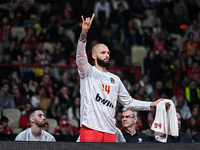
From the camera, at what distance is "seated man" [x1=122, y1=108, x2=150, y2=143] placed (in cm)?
665

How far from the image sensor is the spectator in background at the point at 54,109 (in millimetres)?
9930

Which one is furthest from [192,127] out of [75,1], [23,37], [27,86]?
[75,1]

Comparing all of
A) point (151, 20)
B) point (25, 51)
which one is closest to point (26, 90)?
point (25, 51)

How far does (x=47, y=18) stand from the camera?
14148mm

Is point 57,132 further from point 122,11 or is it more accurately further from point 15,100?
point 122,11

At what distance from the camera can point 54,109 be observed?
33.1 feet

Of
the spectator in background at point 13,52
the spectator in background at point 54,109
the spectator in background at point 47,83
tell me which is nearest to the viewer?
the spectator in background at point 54,109

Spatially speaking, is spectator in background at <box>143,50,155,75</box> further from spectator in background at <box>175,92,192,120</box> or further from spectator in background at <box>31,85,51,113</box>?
spectator in background at <box>31,85,51,113</box>

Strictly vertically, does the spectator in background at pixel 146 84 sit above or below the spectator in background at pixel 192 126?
above

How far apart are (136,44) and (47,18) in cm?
322

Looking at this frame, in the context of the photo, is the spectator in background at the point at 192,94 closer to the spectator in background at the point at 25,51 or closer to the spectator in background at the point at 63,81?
the spectator in background at the point at 63,81

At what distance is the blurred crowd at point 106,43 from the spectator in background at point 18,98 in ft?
0.08

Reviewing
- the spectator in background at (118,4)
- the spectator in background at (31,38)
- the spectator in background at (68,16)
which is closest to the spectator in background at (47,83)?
the spectator in background at (31,38)

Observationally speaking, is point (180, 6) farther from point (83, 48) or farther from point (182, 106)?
point (83, 48)
